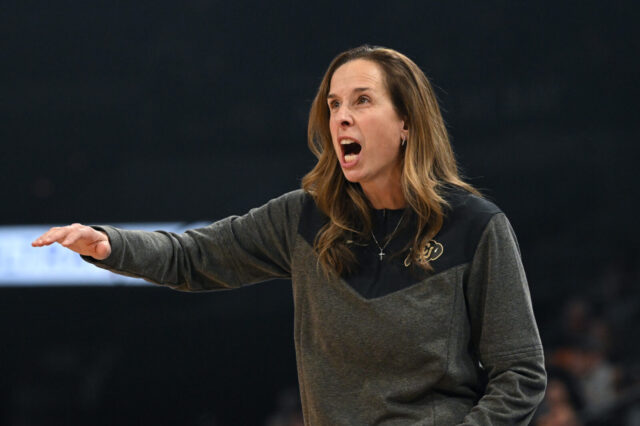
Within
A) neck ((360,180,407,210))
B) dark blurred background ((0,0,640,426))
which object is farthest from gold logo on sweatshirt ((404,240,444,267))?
dark blurred background ((0,0,640,426))

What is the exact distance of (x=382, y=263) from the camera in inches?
72.5

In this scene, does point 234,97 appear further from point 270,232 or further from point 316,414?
point 316,414

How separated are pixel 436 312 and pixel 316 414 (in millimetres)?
359

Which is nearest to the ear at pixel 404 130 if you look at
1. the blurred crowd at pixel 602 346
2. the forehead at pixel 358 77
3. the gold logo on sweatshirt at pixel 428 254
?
the forehead at pixel 358 77

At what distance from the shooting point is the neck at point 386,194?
192cm

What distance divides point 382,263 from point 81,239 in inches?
26.6

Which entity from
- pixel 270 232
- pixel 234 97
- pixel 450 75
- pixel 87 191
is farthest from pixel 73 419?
pixel 270 232

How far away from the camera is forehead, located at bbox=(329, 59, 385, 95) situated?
188 cm

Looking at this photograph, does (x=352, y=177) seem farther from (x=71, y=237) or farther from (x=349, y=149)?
(x=71, y=237)

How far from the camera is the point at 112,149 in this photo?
→ 5.15 meters

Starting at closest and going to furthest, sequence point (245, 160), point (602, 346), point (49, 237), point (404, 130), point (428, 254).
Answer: point (49, 237)
point (428, 254)
point (404, 130)
point (602, 346)
point (245, 160)

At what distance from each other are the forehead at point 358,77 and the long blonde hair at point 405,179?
0.02 metres

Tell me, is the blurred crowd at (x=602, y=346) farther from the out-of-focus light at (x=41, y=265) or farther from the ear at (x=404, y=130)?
the ear at (x=404, y=130)

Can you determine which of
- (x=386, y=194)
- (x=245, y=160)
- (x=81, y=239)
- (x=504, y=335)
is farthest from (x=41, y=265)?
(x=504, y=335)
